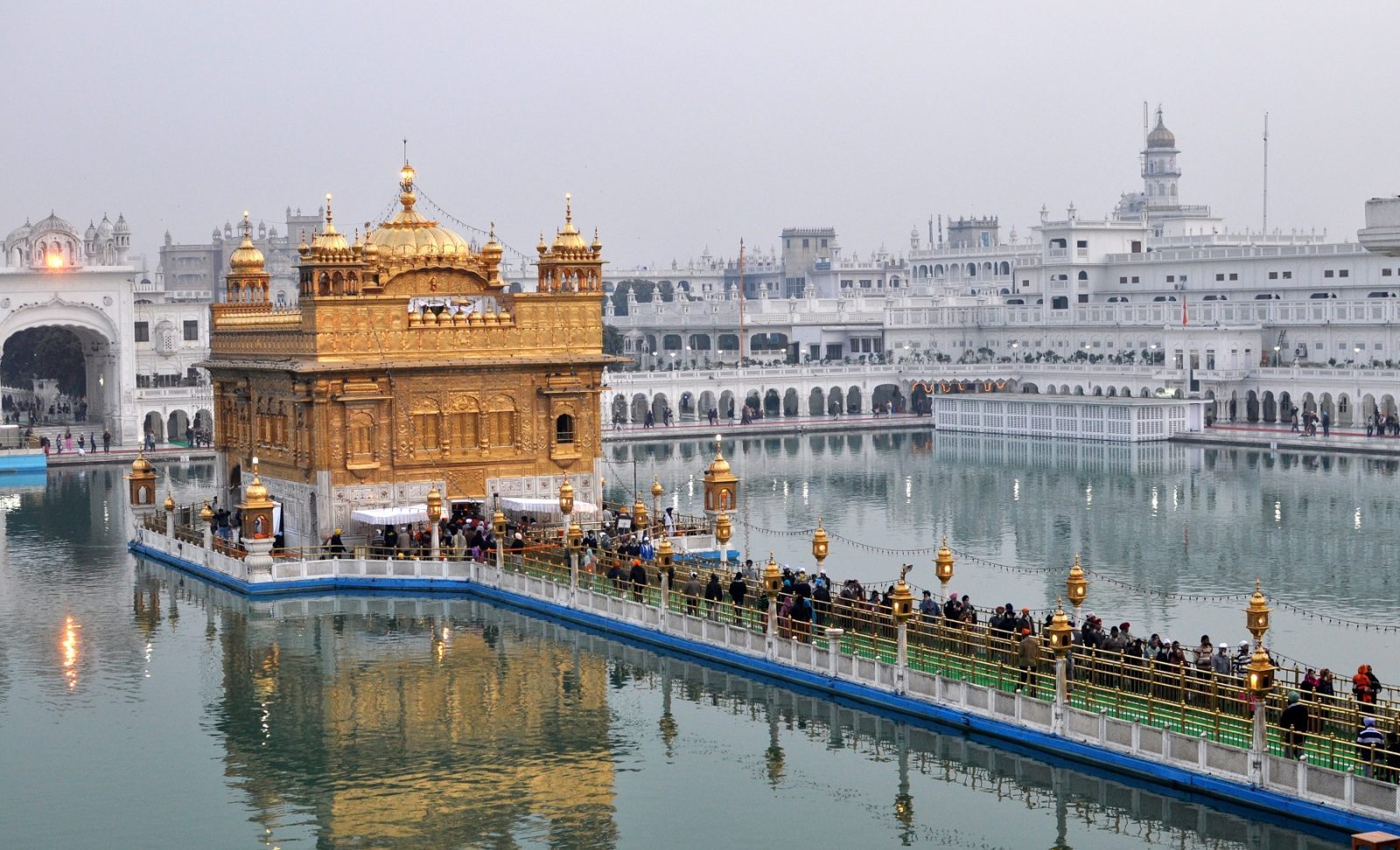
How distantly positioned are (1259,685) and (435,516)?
62.8 feet

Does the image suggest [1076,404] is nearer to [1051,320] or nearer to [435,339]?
[1051,320]

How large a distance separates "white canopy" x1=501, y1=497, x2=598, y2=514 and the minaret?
9263 cm

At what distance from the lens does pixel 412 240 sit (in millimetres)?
39719

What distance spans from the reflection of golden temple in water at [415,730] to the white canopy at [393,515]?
A: 4.10 metres

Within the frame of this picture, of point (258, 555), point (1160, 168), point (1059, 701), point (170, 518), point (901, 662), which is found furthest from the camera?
point (1160, 168)

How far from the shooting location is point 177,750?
79.4 feet

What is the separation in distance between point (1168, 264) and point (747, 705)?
71.7 m

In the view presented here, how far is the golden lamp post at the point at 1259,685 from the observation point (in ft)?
65.1

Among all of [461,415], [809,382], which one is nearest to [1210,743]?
[461,415]

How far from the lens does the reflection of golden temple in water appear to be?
20969mm

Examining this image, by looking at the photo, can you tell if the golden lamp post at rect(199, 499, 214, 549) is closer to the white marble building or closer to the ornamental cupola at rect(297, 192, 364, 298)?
the ornamental cupola at rect(297, 192, 364, 298)

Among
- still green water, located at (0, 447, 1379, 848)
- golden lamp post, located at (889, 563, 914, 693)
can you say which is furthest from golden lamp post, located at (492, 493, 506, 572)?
golden lamp post, located at (889, 563, 914, 693)

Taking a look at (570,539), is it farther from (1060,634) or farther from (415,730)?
(1060,634)

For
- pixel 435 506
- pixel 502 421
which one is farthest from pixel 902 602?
pixel 502 421
